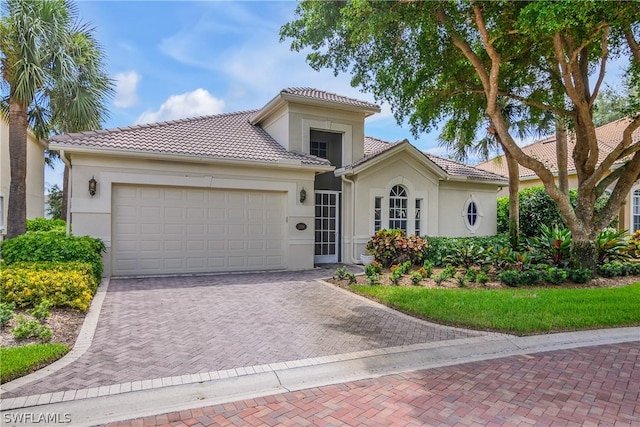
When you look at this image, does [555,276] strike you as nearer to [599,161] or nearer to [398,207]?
[398,207]

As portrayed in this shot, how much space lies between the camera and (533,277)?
9.45m

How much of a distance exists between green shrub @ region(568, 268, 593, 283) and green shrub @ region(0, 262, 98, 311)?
36.5ft

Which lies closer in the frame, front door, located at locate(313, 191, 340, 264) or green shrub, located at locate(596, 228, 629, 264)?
green shrub, located at locate(596, 228, 629, 264)

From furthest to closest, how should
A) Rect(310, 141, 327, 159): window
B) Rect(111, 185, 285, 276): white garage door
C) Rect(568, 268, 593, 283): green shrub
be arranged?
1. Rect(310, 141, 327, 159): window
2. Rect(111, 185, 285, 276): white garage door
3. Rect(568, 268, 593, 283): green shrub

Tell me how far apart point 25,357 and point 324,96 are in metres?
12.4

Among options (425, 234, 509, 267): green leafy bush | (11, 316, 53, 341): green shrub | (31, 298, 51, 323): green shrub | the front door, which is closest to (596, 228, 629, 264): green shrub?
(425, 234, 509, 267): green leafy bush

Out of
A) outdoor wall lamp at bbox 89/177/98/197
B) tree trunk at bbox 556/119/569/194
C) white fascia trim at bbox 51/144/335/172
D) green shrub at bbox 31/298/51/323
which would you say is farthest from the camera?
tree trunk at bbox 556/119/569/194

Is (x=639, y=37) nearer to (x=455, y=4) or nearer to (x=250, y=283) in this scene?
(x=455, y=4)

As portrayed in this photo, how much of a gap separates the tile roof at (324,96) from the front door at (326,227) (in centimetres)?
337

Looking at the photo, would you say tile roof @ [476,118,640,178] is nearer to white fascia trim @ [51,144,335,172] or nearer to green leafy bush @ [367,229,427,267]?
green leafy bush @ [367,229,427,267]

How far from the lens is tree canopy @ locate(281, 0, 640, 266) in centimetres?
820

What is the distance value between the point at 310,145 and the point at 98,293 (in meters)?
8.98

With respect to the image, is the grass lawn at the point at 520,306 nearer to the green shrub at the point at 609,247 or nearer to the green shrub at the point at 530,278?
the green shrub at the point at 530,278

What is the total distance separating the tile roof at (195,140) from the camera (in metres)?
10.3
